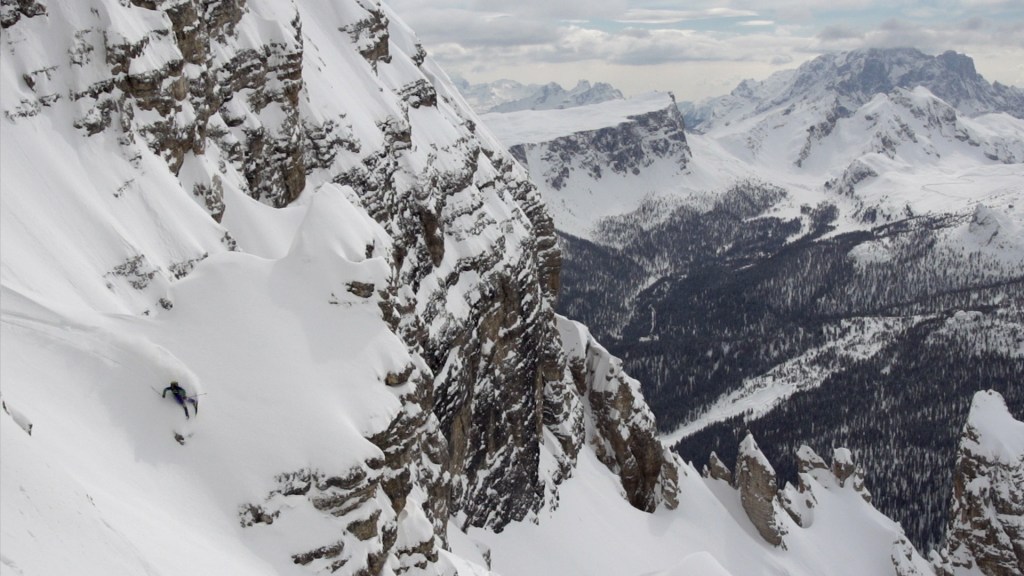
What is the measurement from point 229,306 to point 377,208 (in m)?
23.2

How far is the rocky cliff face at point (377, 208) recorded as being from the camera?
27.8 metres

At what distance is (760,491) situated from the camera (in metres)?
85.9

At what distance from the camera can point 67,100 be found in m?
29.1

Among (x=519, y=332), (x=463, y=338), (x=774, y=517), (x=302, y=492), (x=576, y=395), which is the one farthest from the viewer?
(x=774, y=517)

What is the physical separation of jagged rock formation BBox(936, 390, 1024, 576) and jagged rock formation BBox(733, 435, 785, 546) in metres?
21.1

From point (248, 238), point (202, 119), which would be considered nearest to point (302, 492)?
point (248, 238)

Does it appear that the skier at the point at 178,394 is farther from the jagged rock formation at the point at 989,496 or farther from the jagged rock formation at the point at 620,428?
the jagged rock formation at the point at 989,496

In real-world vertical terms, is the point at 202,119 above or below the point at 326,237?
above

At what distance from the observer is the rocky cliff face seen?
2783 cm

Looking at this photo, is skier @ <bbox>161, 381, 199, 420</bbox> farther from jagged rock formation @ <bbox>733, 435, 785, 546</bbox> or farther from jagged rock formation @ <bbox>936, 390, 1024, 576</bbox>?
jagged rock formation @ <bbox>936, 390, 1024, 576</bbox>

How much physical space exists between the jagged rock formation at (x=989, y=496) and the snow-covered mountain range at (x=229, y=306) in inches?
2096

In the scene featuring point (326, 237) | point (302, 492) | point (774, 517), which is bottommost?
A: point (774, 517)

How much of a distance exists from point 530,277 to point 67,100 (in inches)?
1713

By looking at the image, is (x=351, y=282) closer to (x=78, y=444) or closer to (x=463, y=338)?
(x=78, y=444)
